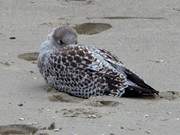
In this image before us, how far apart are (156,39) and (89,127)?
333cm

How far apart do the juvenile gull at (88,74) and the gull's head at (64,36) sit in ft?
0.35

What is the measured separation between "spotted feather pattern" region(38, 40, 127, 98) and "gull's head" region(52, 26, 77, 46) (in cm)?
14

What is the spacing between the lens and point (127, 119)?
22.3 ft

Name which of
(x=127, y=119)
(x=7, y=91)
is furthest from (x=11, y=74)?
(x=127, y=119)

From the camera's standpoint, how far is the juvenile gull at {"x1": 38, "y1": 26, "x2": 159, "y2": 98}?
25.4 ft

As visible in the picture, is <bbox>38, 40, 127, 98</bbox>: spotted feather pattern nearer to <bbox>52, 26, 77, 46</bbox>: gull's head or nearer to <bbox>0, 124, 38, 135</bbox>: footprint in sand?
<bbox>52, 26, 77, 46</bbox>: gull's head

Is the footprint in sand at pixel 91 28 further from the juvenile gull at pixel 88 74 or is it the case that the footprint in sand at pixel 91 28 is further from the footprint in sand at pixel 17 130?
the footprint in sand at pixel 17 130

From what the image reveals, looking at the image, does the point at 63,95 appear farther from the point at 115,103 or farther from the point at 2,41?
the point at 2,41

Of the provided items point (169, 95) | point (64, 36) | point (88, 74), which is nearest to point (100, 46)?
point (64, 36)

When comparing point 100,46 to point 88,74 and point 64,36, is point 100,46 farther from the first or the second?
point 88,74

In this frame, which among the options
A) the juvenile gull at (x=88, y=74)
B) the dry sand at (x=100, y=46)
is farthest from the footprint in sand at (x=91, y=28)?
the juvenile gull at (x=88, y=74)

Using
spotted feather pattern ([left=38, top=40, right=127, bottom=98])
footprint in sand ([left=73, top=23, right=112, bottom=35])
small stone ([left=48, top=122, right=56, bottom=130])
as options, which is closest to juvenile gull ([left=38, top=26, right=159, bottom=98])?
spotted feather pattern ([left=38, top=40, right=127, bottom=98])

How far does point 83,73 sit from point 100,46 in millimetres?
1706

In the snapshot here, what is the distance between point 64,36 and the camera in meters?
8.09
